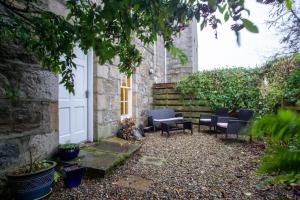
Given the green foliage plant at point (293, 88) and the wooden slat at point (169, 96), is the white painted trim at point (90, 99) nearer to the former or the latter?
the wooden slat at point (169, 96)

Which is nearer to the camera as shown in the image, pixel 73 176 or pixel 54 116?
pixel 73 176

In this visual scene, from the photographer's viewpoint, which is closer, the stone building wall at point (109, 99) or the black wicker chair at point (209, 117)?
the stone building wall at point (109, 99)

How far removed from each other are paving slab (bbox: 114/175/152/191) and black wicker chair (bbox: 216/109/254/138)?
284 centimetres

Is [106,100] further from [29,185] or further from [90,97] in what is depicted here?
[29,185]

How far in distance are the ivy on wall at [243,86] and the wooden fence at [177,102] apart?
0.60ft

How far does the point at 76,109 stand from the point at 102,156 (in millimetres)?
1157

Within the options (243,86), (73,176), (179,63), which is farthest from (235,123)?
(179,63)

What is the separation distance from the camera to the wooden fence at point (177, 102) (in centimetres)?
778

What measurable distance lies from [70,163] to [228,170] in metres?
2.39

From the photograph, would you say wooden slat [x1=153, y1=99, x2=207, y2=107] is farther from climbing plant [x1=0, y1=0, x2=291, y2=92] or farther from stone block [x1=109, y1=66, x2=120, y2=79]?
climbing plant [x1=0, y1=0, x2=291, y2=92]

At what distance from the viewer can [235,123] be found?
17.8ft

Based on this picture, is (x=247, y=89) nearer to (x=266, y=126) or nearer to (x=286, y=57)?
(x=286, y=57)

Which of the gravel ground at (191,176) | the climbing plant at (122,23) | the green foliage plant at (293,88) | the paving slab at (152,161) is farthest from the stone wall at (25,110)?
the green foliage plant at (293,88)

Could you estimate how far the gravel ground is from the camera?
2.59 meters
